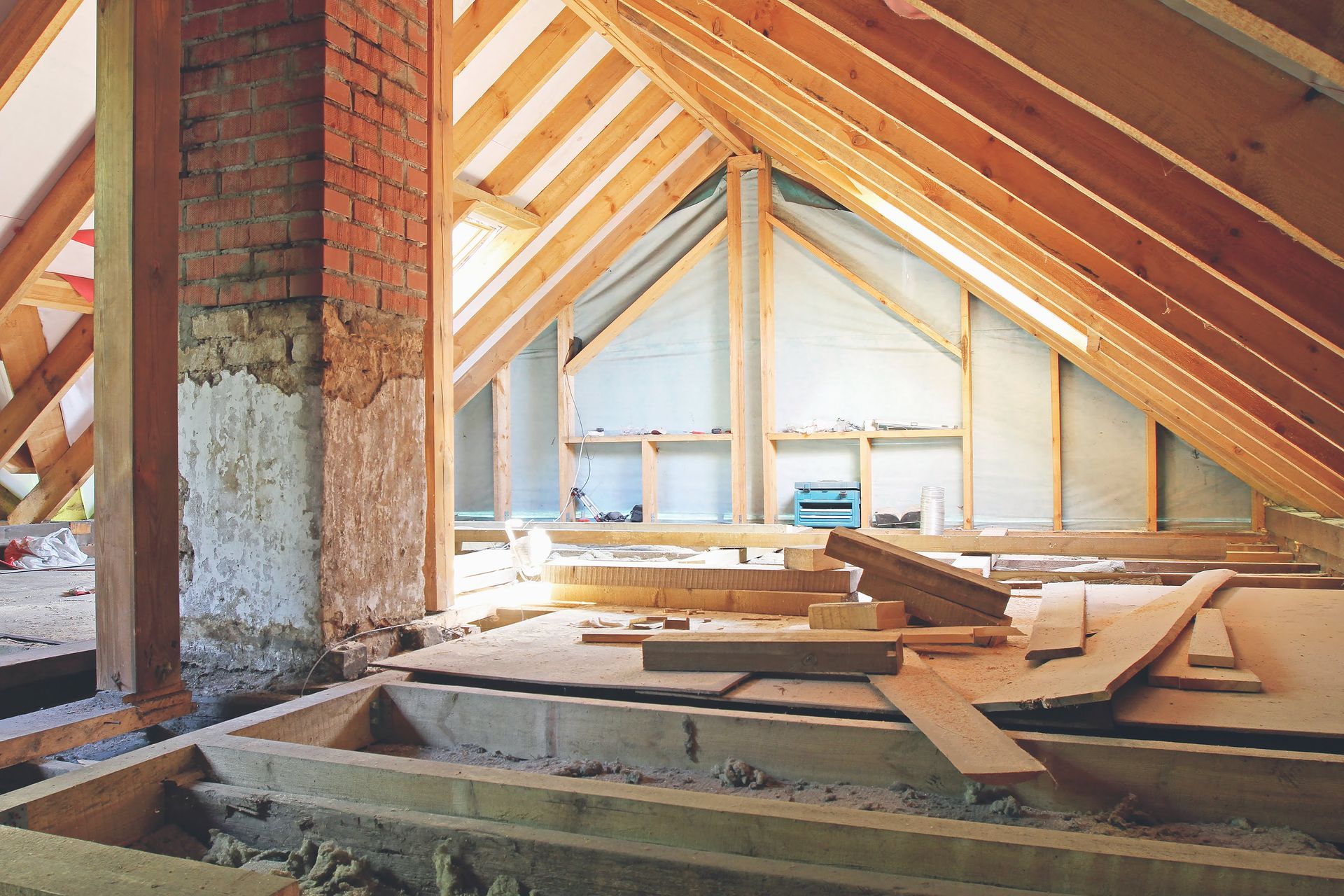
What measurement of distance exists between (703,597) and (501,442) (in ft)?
17.1

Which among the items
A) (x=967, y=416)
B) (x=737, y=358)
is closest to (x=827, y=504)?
(x=967, y=416)

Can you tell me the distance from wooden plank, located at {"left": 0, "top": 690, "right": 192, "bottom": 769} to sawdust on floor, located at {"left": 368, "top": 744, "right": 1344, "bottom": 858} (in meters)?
0.63

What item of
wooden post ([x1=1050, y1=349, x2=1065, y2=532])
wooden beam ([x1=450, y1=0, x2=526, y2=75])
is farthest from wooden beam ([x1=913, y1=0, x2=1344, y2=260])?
wooden post ([x1=1050, y1=349, x2=1065, y2=532])

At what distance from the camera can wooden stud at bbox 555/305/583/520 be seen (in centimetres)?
809

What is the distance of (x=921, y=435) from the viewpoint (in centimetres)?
714

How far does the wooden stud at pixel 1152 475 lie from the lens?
21.7 ft

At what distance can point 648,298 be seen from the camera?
7961 millimetres

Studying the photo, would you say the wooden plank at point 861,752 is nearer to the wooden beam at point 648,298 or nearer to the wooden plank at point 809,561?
the wooden plank at point 809,561

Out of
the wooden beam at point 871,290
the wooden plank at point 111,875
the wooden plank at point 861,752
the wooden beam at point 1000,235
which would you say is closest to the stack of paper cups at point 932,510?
the wooden beam at point 871,290

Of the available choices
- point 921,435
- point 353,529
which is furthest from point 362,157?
point 921,435

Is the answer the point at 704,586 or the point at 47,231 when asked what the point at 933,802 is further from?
the point at 47,231

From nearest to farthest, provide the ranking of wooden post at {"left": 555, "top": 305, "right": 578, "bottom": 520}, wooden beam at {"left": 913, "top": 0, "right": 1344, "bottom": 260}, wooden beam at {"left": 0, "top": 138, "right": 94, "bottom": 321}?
wooden beam at {"left": 913, "top": 0, "right": 1344, "bottom": 260} → wooden beam at {"left": 0, "top": 138, "right": 94, "bottom": 321} → wooden post at {"left": 555, "top": 305, "right": 578, "bottom": 520}

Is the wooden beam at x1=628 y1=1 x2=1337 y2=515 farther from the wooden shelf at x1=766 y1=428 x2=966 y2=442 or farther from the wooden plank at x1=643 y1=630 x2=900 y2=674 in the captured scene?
the wooden shelf at x1=766 y1=428 x2=966 y2=442

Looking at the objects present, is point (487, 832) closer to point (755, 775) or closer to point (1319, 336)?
point (755, 775)
